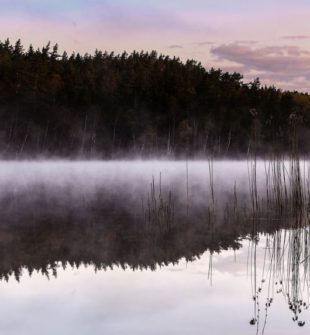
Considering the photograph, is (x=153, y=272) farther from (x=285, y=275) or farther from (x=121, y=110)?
(x=121, y=110)

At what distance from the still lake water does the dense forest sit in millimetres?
40904

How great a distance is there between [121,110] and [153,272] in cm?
5905

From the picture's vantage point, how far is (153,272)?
9.03 m

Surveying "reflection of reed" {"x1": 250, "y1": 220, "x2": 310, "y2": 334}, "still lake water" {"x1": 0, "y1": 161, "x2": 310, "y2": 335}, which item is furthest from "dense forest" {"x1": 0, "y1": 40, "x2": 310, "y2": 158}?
"reflection of reed" {"x1": 250, "y1": 220, "x2": 310, "y2": 334}

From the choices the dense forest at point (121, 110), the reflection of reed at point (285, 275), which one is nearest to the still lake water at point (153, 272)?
the reflection of reed at point (285, 275)

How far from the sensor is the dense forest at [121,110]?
60375mm

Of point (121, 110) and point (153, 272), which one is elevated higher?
point (121, 110)

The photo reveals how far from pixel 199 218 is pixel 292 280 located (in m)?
6.61

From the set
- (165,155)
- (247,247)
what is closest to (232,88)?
(165,155)

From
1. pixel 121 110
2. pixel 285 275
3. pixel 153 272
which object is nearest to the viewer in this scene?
pixel 285 275

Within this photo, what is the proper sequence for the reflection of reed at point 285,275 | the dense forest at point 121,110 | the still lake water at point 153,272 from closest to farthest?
the still lake water at point 153,272
the reflection of reed at point 285,275
the dense forest at point 121,110

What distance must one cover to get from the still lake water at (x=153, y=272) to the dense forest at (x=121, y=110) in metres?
40.9

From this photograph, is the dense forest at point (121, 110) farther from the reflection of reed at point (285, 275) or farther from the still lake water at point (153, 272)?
the reflection of reed at point (285, 275)

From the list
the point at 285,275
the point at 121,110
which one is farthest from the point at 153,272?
the point at 121,110
